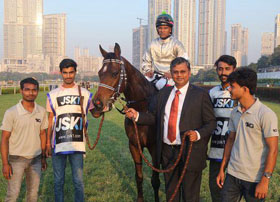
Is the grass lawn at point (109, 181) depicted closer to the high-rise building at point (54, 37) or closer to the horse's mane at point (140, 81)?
the horse's mane at point (140, 81)

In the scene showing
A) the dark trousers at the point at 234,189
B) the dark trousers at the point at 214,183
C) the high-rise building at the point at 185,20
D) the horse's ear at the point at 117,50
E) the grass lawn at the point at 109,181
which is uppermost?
the high-rise building at the point at 185,20

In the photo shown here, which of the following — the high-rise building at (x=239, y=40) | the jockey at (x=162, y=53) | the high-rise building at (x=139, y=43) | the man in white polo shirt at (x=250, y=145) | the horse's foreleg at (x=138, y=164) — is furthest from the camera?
the high-rise building at (x=239, y=40)

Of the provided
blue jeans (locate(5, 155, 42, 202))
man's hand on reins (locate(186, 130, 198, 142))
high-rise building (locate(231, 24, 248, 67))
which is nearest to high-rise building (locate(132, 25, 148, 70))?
high-rise building (locate(231, 24, 248, 67))

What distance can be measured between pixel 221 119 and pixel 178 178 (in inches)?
35.7

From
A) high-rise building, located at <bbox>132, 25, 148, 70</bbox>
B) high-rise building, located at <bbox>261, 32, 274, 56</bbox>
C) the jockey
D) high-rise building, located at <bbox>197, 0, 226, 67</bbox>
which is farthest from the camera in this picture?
high-rise building, located at <bbox>261, 32, 274, 56</bbox>

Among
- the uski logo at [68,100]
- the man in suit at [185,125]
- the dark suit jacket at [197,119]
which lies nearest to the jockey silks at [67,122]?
the uski logo at [68,100]

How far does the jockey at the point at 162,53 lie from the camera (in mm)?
4258

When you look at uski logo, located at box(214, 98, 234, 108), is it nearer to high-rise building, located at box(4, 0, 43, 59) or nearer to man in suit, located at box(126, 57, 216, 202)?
man in suit, located at box(126, 57, 216, 202)

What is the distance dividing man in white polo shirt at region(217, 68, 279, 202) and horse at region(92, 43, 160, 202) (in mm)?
1414

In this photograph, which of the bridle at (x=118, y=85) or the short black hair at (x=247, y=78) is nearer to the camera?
the short black hair at (x=247, y=78)

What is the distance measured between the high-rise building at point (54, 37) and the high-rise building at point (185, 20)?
183 feet

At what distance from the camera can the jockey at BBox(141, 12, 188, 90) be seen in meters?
4.26

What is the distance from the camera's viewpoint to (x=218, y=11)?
108438 millimetres

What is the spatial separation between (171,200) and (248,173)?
915 millimetres
